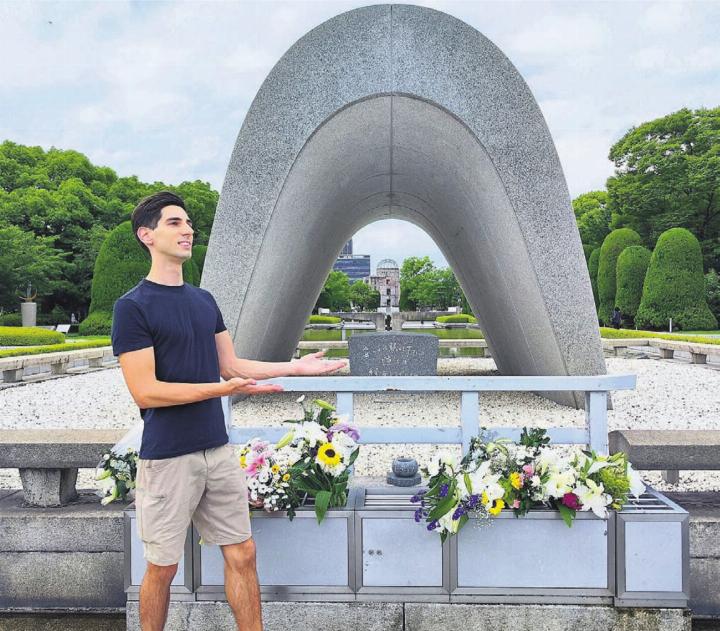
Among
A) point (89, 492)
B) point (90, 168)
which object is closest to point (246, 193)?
point (89, 492)

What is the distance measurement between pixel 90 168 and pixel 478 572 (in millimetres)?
40697

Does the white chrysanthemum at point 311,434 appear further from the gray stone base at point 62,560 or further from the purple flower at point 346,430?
the gray stone base at point 62,560

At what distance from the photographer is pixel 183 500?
2.06m

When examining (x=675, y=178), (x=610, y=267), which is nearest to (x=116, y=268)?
(x=610, y=267)

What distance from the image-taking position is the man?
1.98m

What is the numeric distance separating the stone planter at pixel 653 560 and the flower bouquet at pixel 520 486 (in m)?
0.12

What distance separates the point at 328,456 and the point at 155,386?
906 mm

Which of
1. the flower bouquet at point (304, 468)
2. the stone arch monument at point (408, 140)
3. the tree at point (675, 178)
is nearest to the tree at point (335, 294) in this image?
the tree at point (675, 178)

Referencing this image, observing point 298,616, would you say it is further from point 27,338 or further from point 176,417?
point 27,338

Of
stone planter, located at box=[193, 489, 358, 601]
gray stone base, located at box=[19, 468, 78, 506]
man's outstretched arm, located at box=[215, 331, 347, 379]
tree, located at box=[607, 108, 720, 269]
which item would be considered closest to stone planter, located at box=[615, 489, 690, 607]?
stone planter, located at box=[193, 489, 358, 601]

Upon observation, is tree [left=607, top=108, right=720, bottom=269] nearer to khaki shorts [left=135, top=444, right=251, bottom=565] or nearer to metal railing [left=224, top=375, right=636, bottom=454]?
metal railing [left=224, top=375, right=636, bottom=454]

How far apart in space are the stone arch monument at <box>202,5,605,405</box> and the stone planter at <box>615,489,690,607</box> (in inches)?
156

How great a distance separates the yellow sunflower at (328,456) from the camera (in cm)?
262

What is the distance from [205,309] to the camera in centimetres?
218
